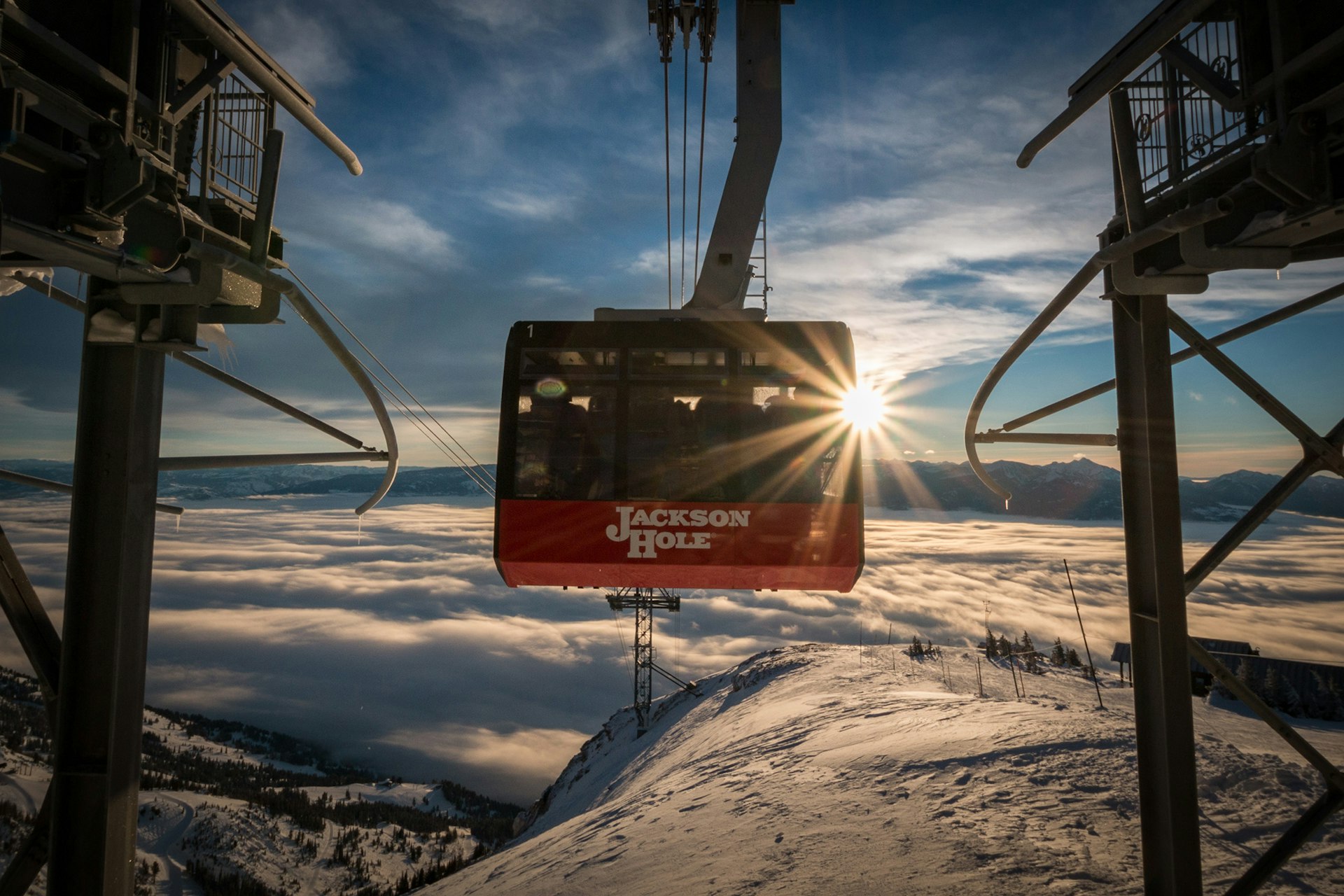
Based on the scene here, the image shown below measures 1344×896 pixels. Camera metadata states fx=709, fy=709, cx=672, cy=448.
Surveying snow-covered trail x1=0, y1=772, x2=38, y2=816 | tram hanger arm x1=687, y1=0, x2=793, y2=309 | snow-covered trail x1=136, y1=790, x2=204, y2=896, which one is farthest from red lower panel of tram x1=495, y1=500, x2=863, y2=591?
snow-covered trail x1=0, y1=772, x2=38, y2=816

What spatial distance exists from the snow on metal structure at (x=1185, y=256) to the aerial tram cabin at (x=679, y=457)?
7.89ft

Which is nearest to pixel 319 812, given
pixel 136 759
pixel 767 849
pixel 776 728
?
pixel 776 728

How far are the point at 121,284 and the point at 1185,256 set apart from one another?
7470mm

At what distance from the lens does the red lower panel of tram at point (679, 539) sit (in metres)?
7.84

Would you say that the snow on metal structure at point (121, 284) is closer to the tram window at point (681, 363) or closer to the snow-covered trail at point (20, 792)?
the tram window at point (681, 363)

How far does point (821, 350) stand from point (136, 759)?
7.36m

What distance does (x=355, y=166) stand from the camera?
5949 mm

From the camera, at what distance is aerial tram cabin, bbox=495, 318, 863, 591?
310 inches

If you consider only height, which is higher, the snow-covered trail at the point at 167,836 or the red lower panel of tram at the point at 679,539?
the red lower panel of tram at the point at 679,539

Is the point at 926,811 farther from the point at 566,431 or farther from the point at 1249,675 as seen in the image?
the point at 1249,675

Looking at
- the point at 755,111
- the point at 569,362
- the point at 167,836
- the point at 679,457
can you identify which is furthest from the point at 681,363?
the point at 167,836

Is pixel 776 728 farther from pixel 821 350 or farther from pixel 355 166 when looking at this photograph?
pixel 355 166

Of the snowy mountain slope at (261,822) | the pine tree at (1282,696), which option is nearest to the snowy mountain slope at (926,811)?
the pine tree at (1282,696)

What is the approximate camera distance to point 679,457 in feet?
26.5
